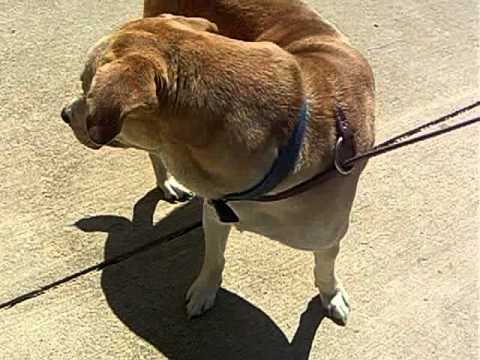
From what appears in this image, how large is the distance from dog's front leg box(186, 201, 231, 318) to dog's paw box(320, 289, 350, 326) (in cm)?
48

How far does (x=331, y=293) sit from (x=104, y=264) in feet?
3.31

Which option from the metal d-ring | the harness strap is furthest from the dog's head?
the metal d-ring

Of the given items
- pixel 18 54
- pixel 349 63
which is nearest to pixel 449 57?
pixel 349 63

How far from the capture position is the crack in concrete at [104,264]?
374 centimetres

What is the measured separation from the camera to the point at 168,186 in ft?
13.9

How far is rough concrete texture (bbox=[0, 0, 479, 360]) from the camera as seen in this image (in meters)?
3.74

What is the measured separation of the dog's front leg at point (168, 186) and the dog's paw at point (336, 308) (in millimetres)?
861

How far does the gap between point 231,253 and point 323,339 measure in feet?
1.96

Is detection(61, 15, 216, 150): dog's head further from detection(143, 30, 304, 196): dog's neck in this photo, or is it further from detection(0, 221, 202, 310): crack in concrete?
detection(0, 221, 202, 310): crack in concrete

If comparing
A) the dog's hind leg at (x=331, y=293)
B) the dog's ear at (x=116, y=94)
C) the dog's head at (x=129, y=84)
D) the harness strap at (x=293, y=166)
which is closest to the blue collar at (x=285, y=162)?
the harness strap at (x=293, y=166)

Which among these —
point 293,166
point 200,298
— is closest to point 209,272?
point 200,298

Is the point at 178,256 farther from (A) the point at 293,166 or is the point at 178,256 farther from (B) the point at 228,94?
(B) the point at 228,94

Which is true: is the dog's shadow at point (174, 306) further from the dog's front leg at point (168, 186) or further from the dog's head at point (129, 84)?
the dog's head at point (129, 84)

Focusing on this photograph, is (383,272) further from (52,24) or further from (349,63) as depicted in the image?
(52,24)
